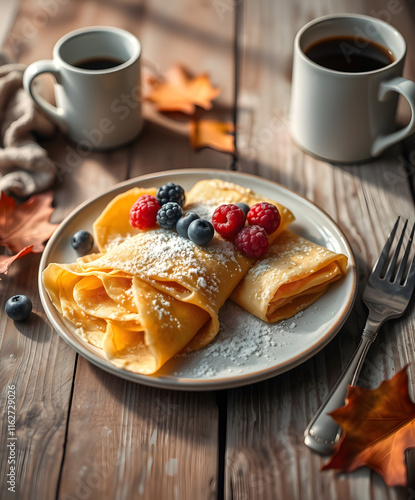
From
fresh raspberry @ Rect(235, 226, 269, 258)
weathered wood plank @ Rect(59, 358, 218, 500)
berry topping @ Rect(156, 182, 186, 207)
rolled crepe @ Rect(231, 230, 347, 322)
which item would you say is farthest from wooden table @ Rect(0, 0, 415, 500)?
berry topping @ Rect(156, 182, 186, 207)

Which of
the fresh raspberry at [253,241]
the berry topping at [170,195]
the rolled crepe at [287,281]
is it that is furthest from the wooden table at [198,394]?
the berry topping at [170,195]

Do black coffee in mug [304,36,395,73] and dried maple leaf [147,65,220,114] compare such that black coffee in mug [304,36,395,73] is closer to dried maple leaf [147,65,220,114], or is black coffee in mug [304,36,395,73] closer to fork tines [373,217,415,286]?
dried maple leaf [147,65,220,114]

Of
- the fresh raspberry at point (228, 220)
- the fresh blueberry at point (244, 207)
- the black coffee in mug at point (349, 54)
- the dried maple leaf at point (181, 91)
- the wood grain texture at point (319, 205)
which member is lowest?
the wood grain texture at point (319, 205)

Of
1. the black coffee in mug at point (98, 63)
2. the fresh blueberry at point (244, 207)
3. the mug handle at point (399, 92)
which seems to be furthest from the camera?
the black coffee in mug at point (98, 63)

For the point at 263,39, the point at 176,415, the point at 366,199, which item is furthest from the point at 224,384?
the point at 263,39

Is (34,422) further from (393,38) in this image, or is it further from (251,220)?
(393,38)

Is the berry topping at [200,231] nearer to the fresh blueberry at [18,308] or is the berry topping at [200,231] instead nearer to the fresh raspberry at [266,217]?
the fresh raspberry at [266,217]

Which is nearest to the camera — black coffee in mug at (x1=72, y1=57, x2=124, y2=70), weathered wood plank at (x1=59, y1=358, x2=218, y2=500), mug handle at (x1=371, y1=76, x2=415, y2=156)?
weathered wood plank at (x1=59, y1=358, x2=218, y2=500)
